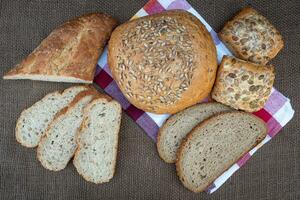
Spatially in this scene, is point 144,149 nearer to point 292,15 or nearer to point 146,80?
point 146,80

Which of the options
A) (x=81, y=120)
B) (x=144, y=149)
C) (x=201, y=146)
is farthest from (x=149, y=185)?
(x=81, y=120)

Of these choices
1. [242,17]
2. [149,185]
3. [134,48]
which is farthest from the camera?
[149,185]

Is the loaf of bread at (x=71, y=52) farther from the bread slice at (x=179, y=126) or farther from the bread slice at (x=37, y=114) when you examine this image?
the bread slice at (x=179, y=126)

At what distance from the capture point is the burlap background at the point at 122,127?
1.92 meters

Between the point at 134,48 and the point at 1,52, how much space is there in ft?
1.99

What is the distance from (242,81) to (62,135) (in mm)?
747

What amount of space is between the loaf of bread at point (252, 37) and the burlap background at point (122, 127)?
0.40 feet

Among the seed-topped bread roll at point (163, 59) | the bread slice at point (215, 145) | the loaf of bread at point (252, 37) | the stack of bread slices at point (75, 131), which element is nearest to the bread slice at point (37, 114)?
the stack of bread slices at point (75, 131)

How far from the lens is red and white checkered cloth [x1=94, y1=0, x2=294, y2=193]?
74.7 inches

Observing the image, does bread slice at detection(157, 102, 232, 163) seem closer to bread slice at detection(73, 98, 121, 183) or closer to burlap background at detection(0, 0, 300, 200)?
burlap background at detection(0, 0, 300, 200)

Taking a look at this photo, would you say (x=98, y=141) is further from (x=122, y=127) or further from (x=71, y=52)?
(x=71, y=52)

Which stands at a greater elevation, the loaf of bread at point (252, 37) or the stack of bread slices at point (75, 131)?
the loaf of bread at point (252, 37)

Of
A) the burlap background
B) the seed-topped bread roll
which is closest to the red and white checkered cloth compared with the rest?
the burlap background

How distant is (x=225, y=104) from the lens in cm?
186
